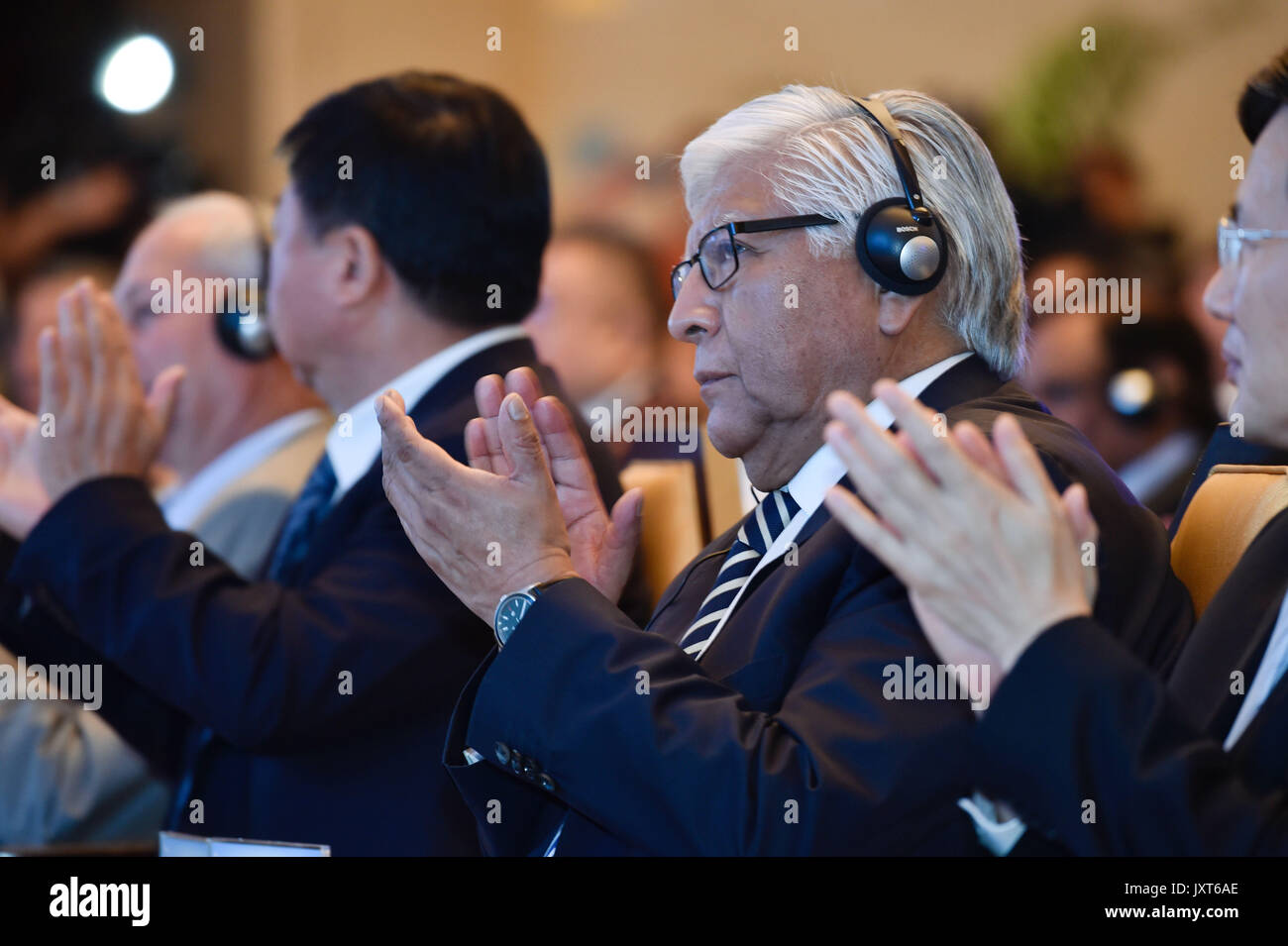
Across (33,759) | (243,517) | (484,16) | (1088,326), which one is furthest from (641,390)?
(484,16)

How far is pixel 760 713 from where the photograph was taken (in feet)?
3.76

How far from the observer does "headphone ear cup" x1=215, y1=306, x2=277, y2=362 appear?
2473 millimetres

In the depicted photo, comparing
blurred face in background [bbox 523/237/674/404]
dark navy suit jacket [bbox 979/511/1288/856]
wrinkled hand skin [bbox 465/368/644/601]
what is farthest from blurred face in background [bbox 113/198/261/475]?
dark navy suit jacket [bbox 979/511/1288/856]

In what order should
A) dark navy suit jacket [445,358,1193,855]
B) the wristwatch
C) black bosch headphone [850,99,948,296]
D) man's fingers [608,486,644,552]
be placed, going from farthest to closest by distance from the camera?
man's fingers [608,486,644,552], black bosch headphone [850,99,948,296], the wristwatch, dark navy suit jacket [445,358,1193,855]

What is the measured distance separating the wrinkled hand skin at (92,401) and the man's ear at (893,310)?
1.01 metres

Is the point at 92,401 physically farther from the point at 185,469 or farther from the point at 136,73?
the point at 136,73

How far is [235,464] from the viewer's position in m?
2.43

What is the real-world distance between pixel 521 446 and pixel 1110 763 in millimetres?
573

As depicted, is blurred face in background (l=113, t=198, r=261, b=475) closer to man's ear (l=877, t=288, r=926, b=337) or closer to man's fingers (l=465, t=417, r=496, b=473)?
man's fingers (l=465, t=417, r=496, b=473)

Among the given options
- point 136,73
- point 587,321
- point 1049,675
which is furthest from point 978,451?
point 587,321

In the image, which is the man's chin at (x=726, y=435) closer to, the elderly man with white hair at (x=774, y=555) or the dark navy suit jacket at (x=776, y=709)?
the elderly man with white hair at (x=774, y=555)

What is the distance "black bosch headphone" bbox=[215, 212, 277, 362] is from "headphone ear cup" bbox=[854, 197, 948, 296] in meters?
1.41

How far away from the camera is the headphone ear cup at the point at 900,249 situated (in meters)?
1.31

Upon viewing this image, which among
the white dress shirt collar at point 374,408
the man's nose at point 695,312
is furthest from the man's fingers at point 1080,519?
the white dress shirt collar at point 374,408
